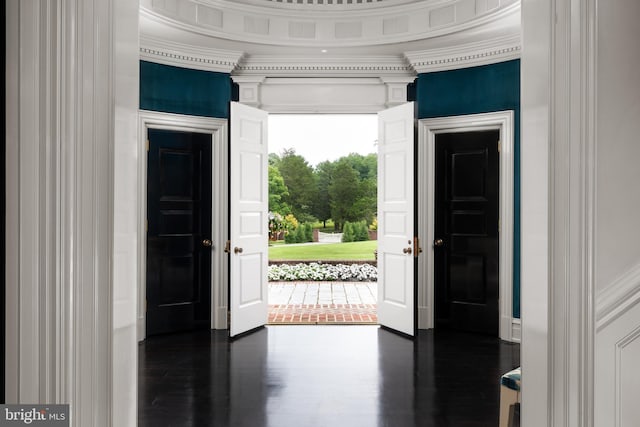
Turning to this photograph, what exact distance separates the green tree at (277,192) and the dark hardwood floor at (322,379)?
6.29 meters

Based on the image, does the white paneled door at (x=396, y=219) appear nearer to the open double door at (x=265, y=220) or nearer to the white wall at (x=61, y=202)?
the open double door at (x=265, y=220)

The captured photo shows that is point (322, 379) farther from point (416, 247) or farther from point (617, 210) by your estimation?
point (617, 210)

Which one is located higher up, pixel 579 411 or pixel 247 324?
pixel 579 411

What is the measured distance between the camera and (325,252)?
10.8m

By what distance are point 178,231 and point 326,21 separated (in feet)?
8.55

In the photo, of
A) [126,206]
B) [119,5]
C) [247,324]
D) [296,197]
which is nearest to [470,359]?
[247,324]

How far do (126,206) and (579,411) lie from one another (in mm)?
1350

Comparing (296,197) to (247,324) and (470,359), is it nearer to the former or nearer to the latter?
(247,324)

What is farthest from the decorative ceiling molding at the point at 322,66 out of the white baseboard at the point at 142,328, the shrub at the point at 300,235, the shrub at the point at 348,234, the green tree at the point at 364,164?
the shrub at the point at 348,234

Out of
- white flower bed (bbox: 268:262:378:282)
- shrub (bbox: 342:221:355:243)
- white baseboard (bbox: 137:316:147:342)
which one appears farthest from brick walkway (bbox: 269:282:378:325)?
shrub (bbox: 342:221:355:243)

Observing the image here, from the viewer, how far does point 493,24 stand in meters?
4.29

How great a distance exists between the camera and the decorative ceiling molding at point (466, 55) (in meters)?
4.66

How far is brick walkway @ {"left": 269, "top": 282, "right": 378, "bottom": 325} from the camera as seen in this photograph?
5.74 metres

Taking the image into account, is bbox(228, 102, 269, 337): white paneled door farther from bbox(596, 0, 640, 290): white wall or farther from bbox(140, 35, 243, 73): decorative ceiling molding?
bbox(596, 0, 640, 290): white wall
